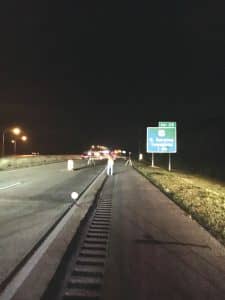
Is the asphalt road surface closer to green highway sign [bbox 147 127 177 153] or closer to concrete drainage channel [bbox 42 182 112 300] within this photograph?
concrete drainage channel [bbox 42 182 112 300]

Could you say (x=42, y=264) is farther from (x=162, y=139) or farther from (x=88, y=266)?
(x=162, y=139)

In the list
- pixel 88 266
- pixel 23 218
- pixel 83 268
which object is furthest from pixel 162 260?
pixel 23 218

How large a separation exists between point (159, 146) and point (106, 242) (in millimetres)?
31373

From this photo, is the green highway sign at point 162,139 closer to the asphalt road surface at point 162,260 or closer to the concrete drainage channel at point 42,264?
the asphalt road surface at point 162,260

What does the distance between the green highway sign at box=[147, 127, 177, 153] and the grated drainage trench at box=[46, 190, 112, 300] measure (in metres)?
29.1

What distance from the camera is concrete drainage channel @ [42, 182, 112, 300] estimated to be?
5578 mm

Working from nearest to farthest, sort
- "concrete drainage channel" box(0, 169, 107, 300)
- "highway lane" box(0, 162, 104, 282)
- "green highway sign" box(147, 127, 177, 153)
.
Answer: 1. "concrete drainage channel" box(0, 169, 107, 300)
2. "highway lane" box(0, 162, 104, 282)
3. "green highway sign" box(147, 127, 177, 153)

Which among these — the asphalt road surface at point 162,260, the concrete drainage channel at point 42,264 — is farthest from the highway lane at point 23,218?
the asphalt road surface at point 162,260

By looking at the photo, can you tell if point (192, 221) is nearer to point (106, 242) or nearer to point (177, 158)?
point (106, 242)

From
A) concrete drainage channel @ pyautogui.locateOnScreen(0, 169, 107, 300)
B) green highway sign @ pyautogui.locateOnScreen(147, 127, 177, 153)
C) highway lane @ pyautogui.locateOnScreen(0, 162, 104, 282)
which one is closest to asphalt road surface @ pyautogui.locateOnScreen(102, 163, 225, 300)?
concrete drainage channel @ pyautogui.locateOnScreen(0, 169, 107, 300)

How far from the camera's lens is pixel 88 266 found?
6902 millimetres

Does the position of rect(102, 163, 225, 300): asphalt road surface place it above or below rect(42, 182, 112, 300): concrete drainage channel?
above

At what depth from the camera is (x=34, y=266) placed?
663 cm

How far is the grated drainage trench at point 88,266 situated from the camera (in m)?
5.61
